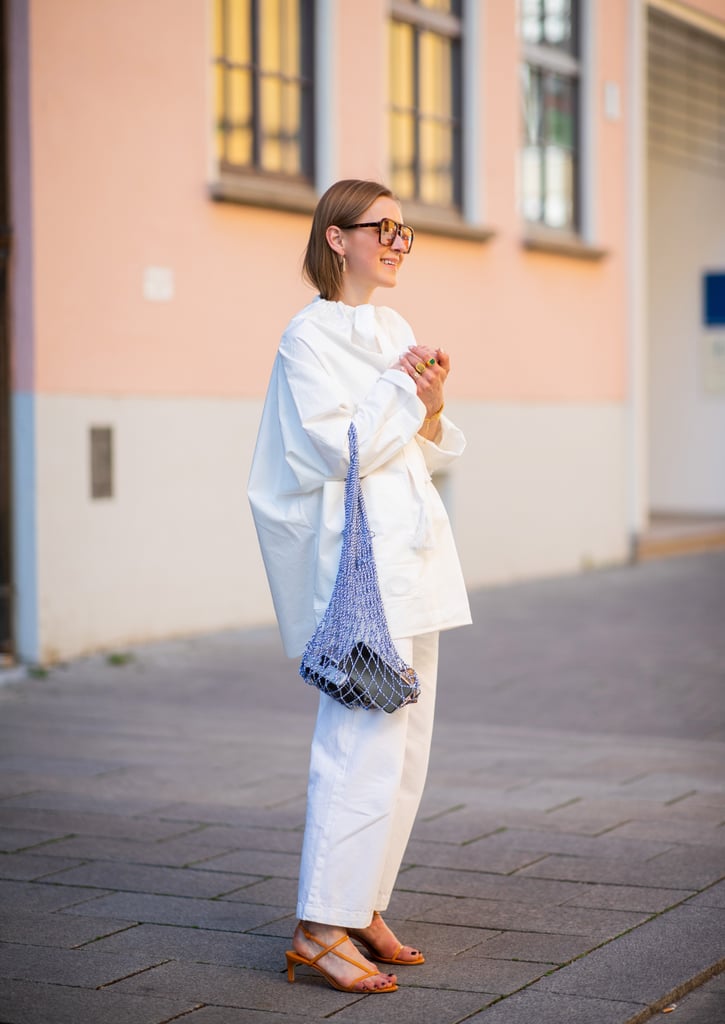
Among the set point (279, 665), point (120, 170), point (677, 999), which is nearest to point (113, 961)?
point (677, 999)

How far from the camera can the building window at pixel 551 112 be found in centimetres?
1312

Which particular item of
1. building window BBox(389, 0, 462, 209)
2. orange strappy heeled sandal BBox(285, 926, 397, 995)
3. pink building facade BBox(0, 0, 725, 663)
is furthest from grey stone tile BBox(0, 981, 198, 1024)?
building window BBox(389, 0, 462, 209)

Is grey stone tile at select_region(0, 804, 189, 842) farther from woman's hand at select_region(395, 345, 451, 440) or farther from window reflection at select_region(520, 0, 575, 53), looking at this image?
window reflection at select_region(520, 0, 575, 53)

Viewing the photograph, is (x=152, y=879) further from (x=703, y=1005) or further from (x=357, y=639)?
(x=703, y=1005)

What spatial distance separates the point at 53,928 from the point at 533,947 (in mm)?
1203

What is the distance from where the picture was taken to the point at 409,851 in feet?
16.3

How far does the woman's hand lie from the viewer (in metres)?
3.64

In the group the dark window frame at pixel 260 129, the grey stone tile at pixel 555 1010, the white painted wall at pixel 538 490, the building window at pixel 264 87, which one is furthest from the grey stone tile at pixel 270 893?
the white painted wall at pixel 538 490

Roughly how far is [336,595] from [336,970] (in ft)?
2.80

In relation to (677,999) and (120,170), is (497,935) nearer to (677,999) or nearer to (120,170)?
(677,999)

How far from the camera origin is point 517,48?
12664 millimetres

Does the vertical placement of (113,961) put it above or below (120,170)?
below

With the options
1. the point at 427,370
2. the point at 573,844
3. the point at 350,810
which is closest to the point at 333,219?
the point at 427,370

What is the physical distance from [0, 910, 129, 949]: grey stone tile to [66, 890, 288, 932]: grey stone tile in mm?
65
